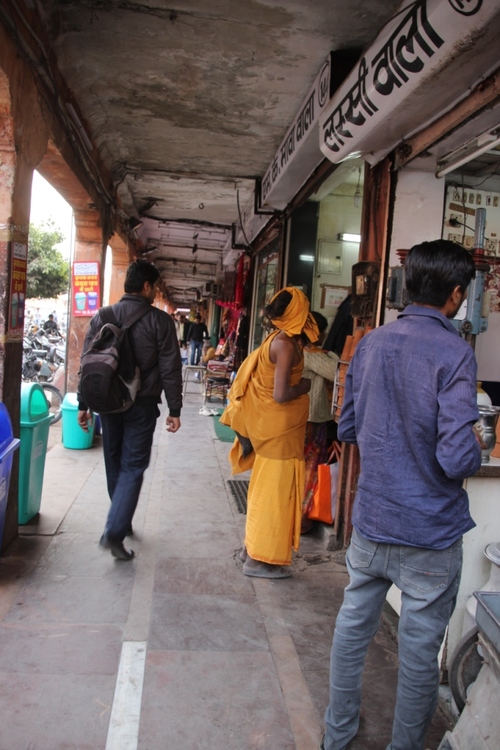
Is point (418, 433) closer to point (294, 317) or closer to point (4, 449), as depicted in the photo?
point (294, 317)

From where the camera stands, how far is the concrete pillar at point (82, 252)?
6.82 metres

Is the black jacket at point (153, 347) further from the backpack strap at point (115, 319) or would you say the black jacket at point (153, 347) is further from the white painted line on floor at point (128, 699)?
the white painted line on floor at point (128, 699)

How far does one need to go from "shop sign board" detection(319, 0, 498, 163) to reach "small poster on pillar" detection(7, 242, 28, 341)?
2053 millimetres

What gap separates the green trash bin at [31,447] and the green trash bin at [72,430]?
6.53ft

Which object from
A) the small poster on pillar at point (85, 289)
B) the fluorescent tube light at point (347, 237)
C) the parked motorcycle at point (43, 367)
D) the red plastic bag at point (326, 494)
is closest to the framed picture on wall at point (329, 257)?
the fluorescent tube light at point (347, 237)

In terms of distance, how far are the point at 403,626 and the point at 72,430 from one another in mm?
5026

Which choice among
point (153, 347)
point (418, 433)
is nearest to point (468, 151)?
point (418, 433)

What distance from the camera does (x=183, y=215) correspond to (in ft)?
30.4

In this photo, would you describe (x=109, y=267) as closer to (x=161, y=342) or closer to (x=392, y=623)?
(x=161, y=342)

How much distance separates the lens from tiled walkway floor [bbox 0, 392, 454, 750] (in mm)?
2148

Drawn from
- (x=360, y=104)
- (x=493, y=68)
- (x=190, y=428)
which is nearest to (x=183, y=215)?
(x=190, y=428)

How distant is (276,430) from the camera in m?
3.43

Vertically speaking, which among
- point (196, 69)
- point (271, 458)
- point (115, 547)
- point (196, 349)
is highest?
point (196, 69)

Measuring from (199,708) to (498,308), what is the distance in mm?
3692
